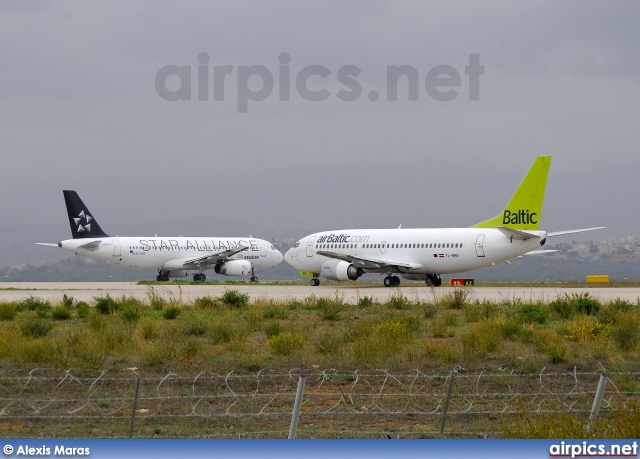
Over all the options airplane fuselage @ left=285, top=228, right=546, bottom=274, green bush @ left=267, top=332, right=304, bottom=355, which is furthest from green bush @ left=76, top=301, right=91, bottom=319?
airplane fuselage @ left=285, top=228, right=546, bottom=274

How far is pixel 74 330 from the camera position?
71.3 feet

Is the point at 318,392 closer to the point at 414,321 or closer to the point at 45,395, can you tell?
the point at 45,395

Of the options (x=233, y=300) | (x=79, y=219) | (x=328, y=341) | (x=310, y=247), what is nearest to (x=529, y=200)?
(x=310, y=247)

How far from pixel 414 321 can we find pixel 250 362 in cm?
695

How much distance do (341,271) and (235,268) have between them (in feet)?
58.3

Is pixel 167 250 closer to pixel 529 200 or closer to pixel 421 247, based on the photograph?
Answer: pixel 421 247

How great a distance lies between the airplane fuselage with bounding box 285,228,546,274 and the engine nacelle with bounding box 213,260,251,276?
11414 millimetres

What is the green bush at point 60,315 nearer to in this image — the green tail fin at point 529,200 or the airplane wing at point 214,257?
the green tail fin at point 529,200

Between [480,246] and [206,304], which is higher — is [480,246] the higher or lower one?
the higher one

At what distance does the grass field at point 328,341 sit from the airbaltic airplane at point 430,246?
15.0m

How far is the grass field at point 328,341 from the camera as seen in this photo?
1598cm

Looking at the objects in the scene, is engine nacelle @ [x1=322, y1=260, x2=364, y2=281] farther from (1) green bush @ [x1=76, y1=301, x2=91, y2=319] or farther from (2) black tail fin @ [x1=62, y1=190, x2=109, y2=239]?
(2) black tail fin @ [x1=62, y1=190, x2=109, y2=239]

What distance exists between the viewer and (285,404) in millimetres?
13070

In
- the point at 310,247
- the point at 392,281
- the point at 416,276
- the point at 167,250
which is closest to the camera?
the point at 392,281
